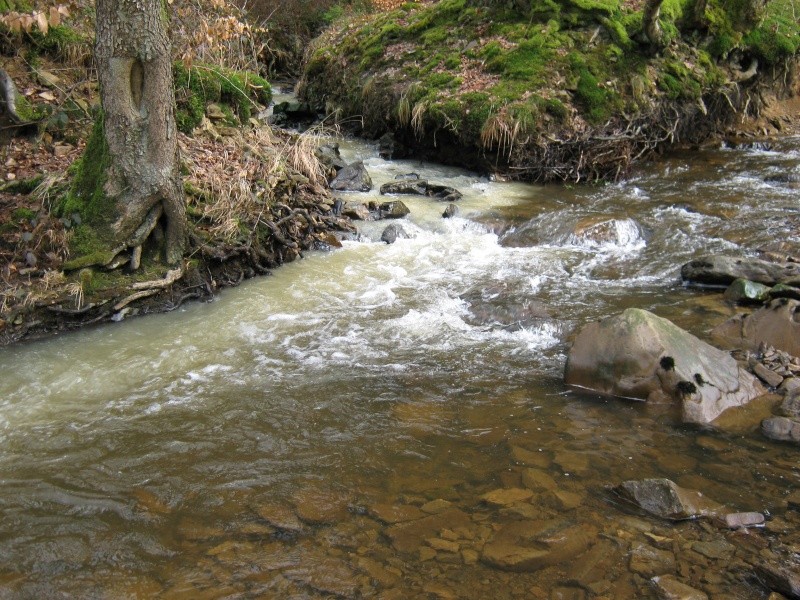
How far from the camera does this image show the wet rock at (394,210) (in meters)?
10.1

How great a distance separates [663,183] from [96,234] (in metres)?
9.32

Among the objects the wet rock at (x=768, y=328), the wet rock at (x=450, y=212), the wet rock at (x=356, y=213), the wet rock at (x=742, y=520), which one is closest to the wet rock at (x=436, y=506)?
the wet rock at (x=742, y=520)

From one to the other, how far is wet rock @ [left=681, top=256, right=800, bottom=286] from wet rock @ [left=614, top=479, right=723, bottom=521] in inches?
158

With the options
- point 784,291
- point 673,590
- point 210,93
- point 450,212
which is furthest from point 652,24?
point 673,590

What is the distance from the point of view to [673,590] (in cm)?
344

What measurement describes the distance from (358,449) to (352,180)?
7337 millimetres

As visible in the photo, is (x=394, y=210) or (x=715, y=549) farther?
(x=394, y=210)

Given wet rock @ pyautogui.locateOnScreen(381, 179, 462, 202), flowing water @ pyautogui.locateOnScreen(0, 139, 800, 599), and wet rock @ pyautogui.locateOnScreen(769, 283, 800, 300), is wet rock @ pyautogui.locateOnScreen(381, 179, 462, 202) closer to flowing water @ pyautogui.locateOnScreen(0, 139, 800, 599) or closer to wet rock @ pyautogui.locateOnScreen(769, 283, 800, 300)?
flowing water @ pyautogui.locateOnScreen(0, 139, 800, 599)

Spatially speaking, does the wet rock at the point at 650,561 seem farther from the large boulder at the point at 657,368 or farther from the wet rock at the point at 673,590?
the large boulder at the point at 657,368

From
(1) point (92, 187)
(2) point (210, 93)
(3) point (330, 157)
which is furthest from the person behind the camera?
(3) point (330, 157)

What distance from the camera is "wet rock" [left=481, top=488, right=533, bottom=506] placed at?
4141mm

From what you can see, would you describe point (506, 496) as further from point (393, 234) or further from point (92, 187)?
point (393, 234)

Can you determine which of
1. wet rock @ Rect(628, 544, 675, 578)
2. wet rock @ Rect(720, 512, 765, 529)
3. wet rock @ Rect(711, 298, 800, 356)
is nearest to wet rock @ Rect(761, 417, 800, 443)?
wet rock @ Rect(720, 512, 765, 529)

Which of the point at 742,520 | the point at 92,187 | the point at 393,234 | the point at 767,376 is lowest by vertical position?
the point at 742,520
